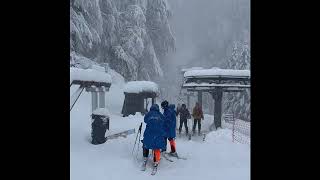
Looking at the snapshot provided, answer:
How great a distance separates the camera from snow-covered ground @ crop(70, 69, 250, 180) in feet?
31.6

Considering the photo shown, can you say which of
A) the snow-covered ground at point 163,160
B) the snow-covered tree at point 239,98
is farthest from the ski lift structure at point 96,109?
the snow-covered tree at point 239,98

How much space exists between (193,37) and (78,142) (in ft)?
207

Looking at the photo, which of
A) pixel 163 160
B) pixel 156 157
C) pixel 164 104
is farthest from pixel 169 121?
pixel 156 157

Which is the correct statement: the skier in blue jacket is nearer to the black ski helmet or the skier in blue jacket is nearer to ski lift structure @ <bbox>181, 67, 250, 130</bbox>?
the black ski helmet

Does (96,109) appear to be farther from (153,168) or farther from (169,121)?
(153,168)

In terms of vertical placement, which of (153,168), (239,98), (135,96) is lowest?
(153,168)

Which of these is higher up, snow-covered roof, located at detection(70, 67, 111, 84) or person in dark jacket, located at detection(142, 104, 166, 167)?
snow-covered roof, located at detection(70, 67, 111, 84)

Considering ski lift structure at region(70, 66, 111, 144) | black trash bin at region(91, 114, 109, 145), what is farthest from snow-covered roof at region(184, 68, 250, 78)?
black trash bin at region(91, 114, 109, 145)

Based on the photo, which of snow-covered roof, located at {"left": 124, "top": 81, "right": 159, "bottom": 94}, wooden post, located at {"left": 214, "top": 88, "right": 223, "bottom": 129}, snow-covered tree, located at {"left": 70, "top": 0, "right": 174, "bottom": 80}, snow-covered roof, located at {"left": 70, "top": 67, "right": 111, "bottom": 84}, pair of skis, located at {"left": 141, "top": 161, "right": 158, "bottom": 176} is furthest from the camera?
snow-covered tree, located at {"left": 70, "top": 0, "right": 174, "bottom": 80}

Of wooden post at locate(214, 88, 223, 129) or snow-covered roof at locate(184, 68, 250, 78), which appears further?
wooden post at locate(214, 88, 223, 129)

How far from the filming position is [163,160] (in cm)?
1120

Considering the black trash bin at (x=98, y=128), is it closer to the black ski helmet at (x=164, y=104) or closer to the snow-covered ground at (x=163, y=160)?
the snow-covered ground at (x=163, y=160)
